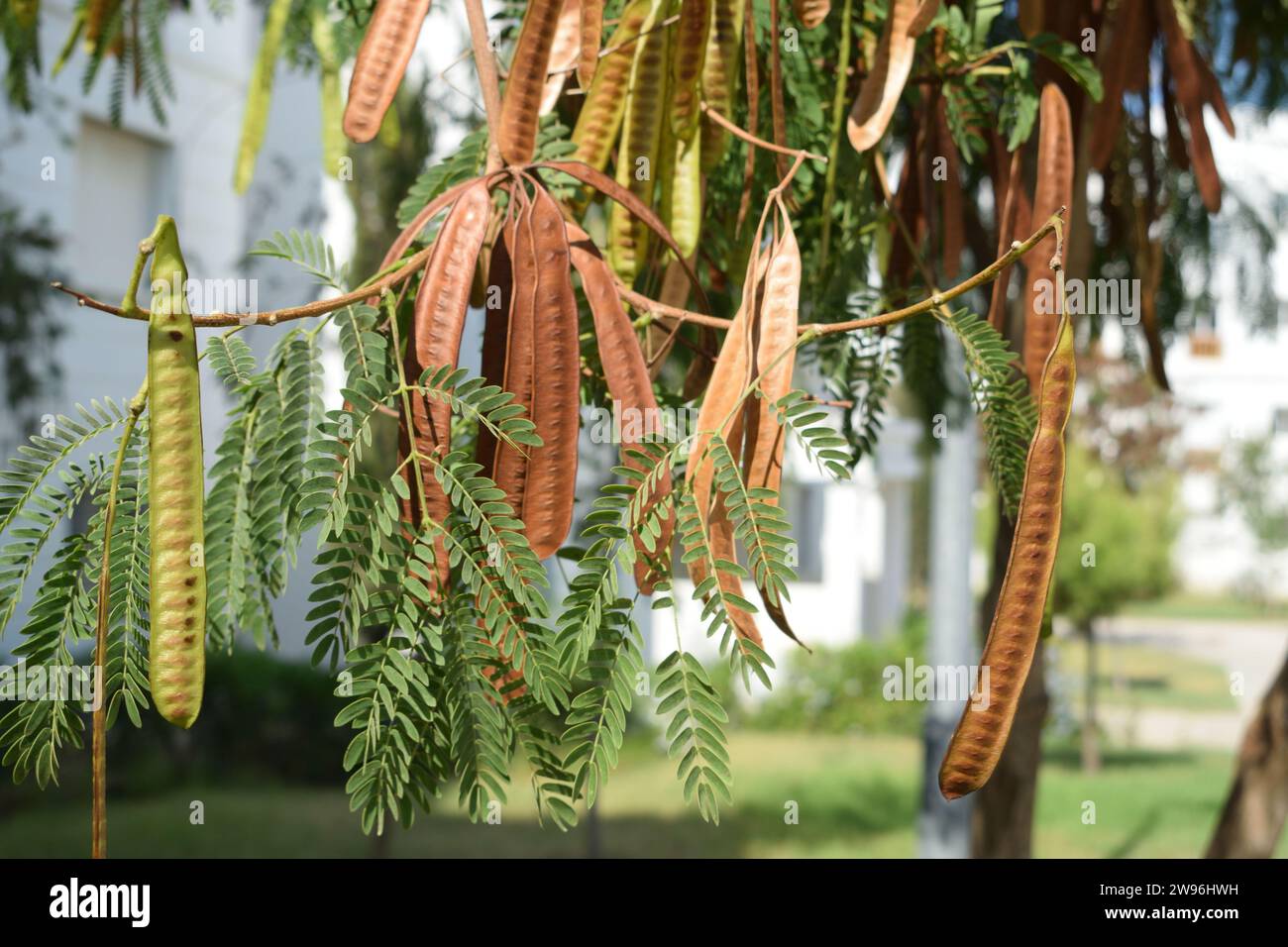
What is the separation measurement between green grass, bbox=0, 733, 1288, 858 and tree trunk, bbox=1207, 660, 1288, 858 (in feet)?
12.9

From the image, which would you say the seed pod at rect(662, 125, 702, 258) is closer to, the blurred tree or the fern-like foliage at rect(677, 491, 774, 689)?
the fern-like foliage at rect(677, 491, 774, 689)

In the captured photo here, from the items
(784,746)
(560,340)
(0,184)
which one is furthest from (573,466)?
(784,746)

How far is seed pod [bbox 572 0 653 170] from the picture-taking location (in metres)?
1.27

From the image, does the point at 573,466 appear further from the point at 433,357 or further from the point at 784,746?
the point at 784,746

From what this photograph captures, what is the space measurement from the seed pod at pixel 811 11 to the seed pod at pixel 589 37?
8.4 inches

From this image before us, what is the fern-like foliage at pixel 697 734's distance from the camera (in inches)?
34.2

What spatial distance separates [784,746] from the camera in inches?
429

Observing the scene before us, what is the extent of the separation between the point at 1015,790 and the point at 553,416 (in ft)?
7.84

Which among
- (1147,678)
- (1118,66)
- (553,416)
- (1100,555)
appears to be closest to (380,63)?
(553,416)

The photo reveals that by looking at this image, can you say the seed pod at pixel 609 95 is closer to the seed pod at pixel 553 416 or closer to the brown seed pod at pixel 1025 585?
the seed pod at pixel 553 416

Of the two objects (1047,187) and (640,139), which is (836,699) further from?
(640,139)

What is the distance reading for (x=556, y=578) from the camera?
28.7ft

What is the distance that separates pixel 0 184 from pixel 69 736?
765cm
